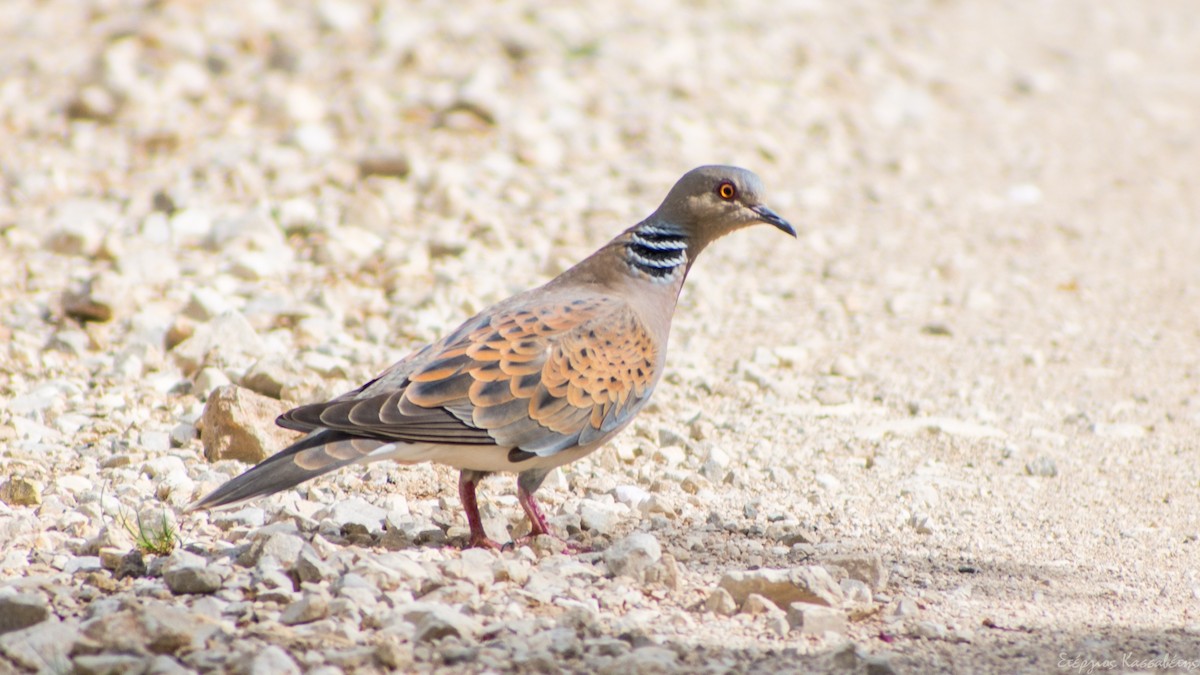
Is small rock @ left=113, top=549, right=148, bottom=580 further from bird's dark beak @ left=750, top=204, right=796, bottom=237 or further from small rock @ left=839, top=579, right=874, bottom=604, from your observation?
bird's dark beak @ left=750, top=204, right=796, bottom=237

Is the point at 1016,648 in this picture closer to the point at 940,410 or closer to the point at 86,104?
the point at 940,410

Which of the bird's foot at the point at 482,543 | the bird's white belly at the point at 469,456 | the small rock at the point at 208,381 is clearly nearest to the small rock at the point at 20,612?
the bird's white belly at the point at 469,456

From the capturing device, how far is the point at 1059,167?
10.7 meters

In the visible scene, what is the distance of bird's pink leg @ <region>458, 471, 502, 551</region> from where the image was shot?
4.88 meters

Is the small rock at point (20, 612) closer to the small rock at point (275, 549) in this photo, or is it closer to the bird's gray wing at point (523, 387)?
the small rock at point (275, 549)

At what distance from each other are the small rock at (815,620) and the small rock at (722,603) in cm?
18

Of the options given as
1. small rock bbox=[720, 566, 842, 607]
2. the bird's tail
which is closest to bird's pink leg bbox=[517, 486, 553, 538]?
the bird's tail

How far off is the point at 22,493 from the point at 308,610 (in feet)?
4.96

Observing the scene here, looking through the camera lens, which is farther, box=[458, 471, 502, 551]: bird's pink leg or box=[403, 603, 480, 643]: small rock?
box=[458, 471, 502, 551]: bird's pink leg

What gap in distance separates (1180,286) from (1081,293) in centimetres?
72

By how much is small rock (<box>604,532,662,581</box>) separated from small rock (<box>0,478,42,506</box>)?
2.01m

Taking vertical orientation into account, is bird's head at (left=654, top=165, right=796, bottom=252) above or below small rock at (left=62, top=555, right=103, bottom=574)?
above

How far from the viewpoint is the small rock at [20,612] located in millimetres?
3916

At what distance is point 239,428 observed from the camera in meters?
5.46
